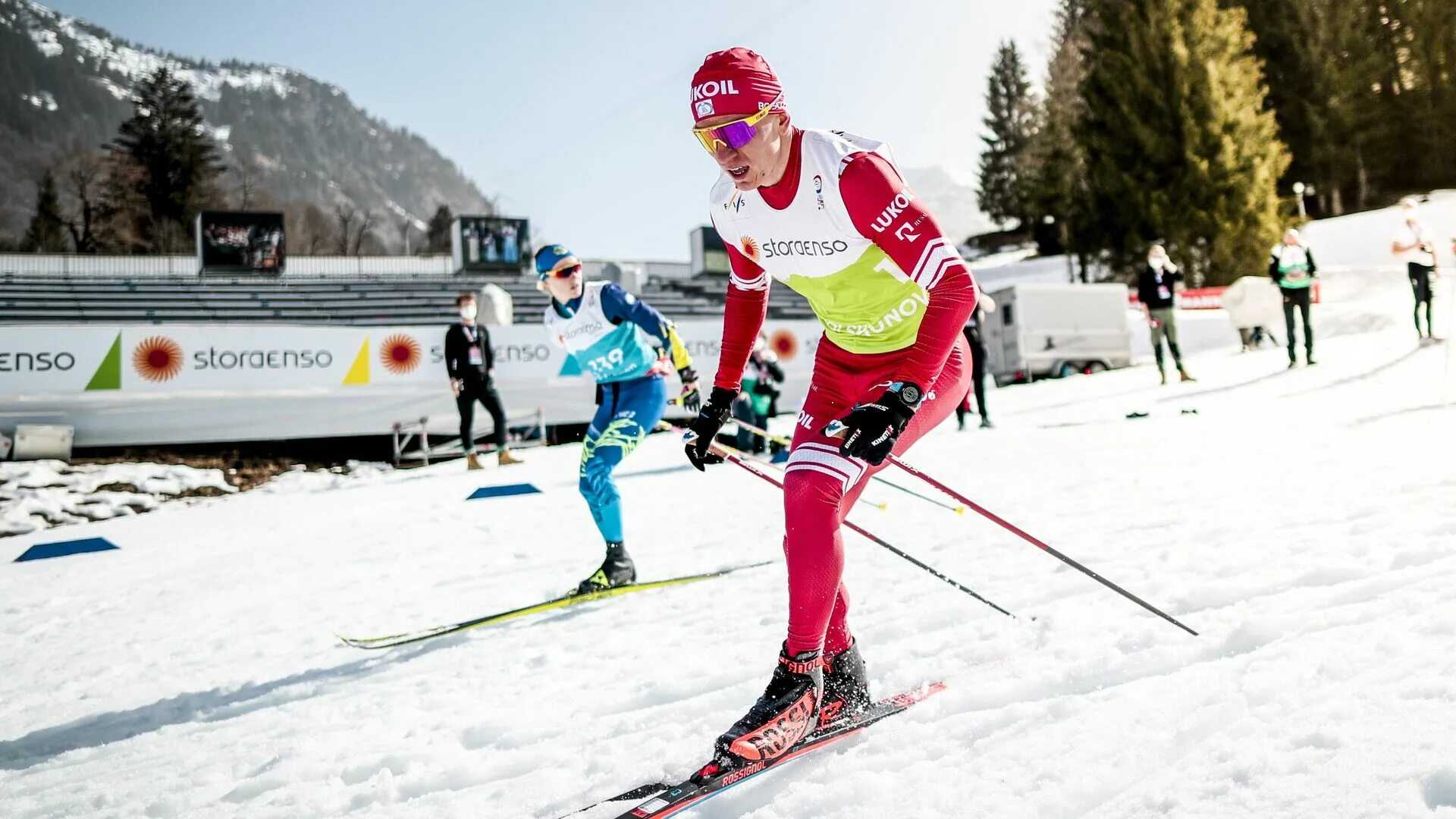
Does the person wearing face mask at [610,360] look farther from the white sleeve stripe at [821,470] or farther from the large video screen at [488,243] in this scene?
the large video screen at [488,243]

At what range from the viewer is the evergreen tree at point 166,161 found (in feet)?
220

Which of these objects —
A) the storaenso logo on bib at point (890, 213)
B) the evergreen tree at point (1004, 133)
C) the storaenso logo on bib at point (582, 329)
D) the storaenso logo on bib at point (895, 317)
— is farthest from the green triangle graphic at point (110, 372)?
the evergreen tree at point (1004, 133)

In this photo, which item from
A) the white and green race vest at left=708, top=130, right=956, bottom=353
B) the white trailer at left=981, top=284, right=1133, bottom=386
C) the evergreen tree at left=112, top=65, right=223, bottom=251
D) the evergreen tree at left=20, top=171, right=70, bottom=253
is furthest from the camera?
the evergreen tree at left=112, top=65, right=223, bottom=251

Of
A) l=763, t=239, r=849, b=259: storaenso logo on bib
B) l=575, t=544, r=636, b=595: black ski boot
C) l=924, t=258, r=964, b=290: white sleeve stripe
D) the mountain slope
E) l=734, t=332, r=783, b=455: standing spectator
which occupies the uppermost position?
the mountain slope

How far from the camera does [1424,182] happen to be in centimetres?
4709

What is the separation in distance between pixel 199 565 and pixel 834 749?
680 centimetres

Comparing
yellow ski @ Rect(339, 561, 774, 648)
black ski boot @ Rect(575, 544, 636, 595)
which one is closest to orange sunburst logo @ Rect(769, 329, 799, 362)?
yellow ski @ Rect(339, 561, 774, 648)

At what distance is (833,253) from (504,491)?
757cm

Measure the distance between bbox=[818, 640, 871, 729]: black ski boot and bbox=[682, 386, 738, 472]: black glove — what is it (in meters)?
0.86

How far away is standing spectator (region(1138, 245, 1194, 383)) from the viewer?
13.2 meters

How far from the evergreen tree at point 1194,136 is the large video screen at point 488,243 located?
84.3ft

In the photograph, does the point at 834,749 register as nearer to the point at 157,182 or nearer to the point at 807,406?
the point at 807,406

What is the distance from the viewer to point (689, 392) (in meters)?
5.07

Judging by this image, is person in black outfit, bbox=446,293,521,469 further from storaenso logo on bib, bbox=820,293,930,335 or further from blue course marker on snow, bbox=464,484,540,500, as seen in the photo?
storaenso logo on bib, bbox=820,293,930,335
